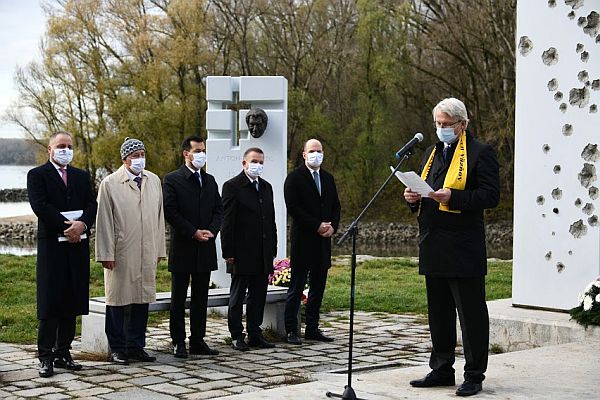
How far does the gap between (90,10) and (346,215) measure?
1266 centimetres

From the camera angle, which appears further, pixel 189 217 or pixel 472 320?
pixel 189 217

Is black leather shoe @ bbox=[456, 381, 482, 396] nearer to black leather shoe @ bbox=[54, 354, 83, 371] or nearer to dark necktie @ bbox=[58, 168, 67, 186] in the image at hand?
black leather shoe @ bbox=[54, 354, 83, 371]

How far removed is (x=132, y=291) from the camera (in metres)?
8.23

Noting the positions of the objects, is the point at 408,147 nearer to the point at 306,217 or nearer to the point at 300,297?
the point at 306,217

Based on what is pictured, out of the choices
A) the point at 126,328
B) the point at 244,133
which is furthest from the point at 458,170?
the point at 244,133

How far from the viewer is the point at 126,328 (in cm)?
838

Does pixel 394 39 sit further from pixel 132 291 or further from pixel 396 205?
pixel 132 291

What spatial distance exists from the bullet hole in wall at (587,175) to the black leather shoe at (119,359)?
421 centimetres

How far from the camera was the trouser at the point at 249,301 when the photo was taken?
8898 millimetres

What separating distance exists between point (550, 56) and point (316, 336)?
3422 mm

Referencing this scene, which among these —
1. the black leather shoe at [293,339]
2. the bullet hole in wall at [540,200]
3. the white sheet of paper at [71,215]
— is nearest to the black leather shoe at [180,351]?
the black leather shoe at [293,339]

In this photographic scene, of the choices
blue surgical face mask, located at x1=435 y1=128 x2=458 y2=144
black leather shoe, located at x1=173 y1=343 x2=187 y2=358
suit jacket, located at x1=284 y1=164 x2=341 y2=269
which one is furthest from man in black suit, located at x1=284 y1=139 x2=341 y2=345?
blue surgical face mask, located at x1=435 y1=128 x2=458 y2=144

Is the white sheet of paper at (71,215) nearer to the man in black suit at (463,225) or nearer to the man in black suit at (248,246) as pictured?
the man in black suit at (248,246)

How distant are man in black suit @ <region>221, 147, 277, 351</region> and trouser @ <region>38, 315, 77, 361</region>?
1.64 meters
